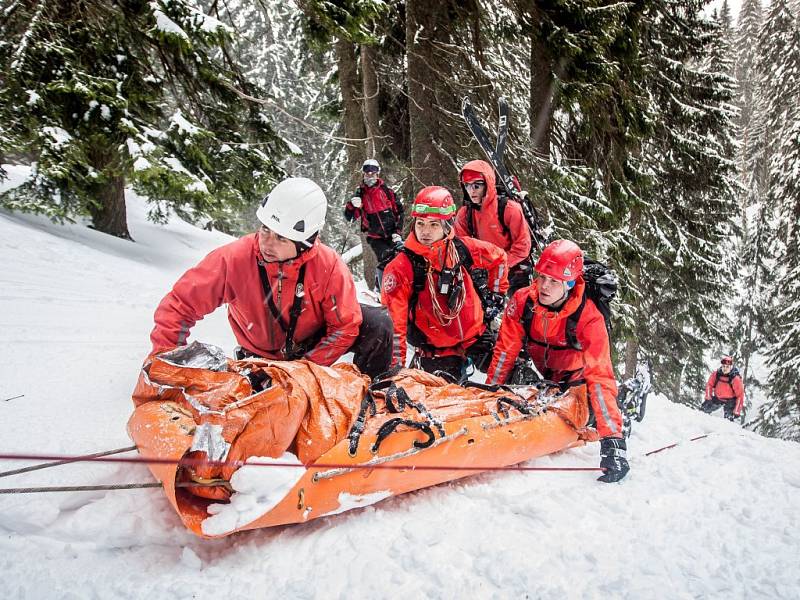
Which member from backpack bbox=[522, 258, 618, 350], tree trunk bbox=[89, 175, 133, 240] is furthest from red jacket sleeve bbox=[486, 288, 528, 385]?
tree trunk bbox=[89, 175, 133, 240]

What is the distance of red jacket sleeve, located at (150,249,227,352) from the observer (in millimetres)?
2842

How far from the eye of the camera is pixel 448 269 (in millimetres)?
4188

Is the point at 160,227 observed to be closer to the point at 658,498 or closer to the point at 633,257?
the point at 633,257

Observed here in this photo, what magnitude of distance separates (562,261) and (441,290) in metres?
1.14

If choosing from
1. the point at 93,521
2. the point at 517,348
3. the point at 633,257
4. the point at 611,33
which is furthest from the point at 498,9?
the point at 93,521

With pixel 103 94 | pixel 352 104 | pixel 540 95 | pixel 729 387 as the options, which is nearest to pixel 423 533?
pixel 103 94

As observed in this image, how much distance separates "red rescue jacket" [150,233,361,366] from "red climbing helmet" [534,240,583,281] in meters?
1.47

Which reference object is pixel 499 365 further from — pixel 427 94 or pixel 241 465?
pixel 427 94

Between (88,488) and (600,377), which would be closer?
(88,488)

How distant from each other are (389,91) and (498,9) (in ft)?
7.22

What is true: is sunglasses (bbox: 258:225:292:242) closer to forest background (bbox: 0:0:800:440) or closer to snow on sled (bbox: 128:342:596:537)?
snow on sled (bbox: 128:342:596:537)

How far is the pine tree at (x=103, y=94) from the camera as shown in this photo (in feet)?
15.4

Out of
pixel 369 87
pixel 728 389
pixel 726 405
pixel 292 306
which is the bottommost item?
pixel 726 405

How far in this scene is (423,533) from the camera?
2.25 m
